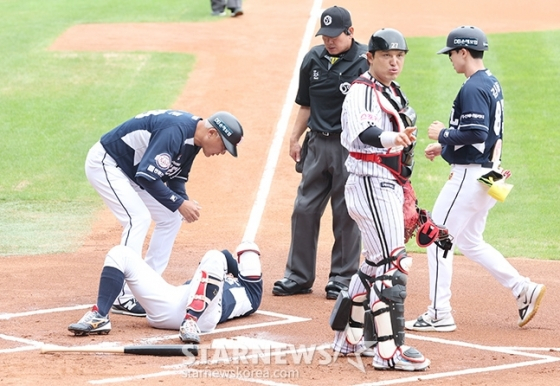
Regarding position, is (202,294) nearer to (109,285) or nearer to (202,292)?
(202,292)

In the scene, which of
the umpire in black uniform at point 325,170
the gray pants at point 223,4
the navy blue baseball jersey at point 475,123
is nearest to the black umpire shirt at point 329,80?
the umpire in black uniform at point 325,170

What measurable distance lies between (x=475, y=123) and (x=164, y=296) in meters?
2.59

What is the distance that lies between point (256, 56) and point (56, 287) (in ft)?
33.1

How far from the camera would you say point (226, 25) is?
64.7 ft

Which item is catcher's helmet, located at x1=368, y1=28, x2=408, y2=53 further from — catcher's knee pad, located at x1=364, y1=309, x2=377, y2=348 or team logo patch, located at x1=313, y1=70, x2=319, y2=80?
team logo patch, located at x1=313, y1=70, x2=319, y2=80

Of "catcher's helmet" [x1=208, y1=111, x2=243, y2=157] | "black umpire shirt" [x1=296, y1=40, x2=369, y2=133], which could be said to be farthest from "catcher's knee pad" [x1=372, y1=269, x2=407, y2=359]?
"black umpire shirt" [x1=296, y1=40, x2=369, y2=133]

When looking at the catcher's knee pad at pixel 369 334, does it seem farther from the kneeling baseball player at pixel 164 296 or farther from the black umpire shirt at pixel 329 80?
the black umpire shirt at pixel 329 80

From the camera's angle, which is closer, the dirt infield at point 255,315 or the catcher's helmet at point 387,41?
the dirt infield at point 255,315

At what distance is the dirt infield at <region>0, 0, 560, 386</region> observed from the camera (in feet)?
19.3

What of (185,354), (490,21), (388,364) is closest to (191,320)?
(185,354)

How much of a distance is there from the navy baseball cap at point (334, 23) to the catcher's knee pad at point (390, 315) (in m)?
2.60

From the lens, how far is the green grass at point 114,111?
1081cm

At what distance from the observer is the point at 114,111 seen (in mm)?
14766

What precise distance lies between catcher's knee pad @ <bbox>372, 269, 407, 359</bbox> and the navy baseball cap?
2597 mm
